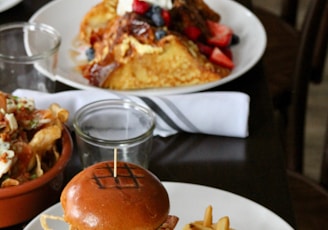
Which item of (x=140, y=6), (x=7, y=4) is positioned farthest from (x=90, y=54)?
(x=7, y=4)

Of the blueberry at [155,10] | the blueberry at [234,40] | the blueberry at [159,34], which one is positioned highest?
the blueberry at [155,10]

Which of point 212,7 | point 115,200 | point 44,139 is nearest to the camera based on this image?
point 115,200

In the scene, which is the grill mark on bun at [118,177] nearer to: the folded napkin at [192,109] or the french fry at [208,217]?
the french fry at [208,217]

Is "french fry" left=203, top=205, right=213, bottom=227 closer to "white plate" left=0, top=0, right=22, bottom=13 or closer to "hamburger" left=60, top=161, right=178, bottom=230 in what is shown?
"hamburger" left=60, top=161, right=178, bottom=230

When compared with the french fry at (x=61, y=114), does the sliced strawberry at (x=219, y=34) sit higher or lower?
lower

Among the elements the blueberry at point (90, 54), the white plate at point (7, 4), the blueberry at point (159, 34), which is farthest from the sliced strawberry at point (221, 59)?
the white plate at point (7, 4)

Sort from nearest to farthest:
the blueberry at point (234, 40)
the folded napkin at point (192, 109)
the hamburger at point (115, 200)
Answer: the hamburger at point (115, 200), the folded napkin at point (192, 109), the blueberry at point (234, 40)

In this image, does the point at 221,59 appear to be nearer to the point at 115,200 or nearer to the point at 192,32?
the point at 192,32
